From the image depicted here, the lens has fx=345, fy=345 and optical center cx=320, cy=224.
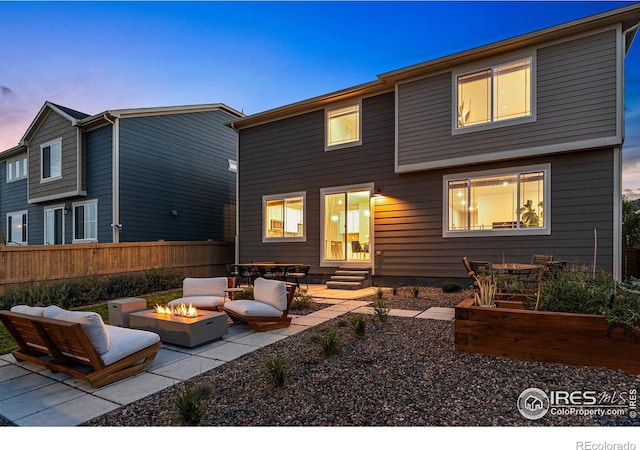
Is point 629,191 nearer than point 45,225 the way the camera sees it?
No

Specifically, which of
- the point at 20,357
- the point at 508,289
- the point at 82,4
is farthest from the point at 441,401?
the point at 82,4

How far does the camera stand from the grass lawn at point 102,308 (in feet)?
14.4

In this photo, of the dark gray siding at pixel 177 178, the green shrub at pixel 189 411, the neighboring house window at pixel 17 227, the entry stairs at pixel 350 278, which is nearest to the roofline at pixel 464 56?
the dark gray siding at pixel 177 178

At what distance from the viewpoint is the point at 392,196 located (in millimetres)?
9781

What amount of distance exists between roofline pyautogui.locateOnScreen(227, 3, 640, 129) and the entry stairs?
5187 mm

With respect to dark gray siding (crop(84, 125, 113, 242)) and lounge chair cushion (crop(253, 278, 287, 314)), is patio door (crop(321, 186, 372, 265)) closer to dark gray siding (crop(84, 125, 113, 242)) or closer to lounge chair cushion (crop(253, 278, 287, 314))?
lounge chair cushion (crop(253, 278, 287, 314))

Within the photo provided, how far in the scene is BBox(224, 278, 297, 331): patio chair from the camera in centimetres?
481

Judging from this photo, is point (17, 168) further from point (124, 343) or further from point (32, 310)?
point (124, 343)

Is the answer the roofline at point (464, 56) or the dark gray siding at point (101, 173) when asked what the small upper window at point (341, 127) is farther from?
the dark gray siding at point (101, 173)

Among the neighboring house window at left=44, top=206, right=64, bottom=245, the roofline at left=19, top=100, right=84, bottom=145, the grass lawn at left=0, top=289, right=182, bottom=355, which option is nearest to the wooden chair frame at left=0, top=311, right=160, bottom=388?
the grass lawn at left=0, top=289, right=182, bottom=355

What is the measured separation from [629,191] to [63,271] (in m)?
21.7

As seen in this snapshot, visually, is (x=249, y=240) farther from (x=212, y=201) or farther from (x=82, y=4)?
(x=82, y=4)

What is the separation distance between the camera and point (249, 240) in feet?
40.5

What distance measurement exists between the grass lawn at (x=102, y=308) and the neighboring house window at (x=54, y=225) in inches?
331
